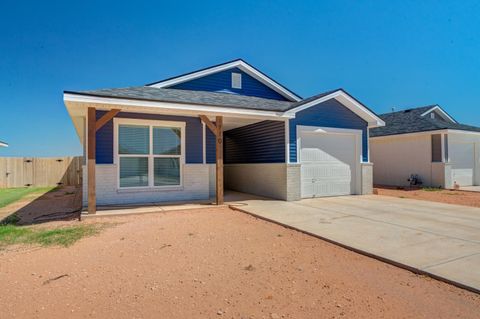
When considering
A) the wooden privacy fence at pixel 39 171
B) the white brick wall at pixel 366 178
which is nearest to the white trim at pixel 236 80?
the white brick wall at pixel 366 178

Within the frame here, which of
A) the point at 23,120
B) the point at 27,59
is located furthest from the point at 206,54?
the point at 23,120

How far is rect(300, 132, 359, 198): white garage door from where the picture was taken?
33.7 feet

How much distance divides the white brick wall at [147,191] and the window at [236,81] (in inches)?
193

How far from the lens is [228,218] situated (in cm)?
705

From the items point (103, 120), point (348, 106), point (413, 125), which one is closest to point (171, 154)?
point (103, 120)

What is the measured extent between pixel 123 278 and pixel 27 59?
15254 millimetres

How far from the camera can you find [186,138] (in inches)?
388

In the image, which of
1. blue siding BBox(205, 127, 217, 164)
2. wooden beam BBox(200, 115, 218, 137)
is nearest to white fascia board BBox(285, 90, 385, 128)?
wooden beam BBox(200, 115, 218, 137)

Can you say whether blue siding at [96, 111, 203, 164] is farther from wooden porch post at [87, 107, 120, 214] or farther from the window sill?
wooden porch post at [87, 107, 120, 214]

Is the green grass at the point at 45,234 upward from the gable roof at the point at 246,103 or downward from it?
downward

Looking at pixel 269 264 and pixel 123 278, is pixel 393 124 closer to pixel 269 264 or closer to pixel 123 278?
pixel 269 264

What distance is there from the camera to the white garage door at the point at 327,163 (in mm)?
10273

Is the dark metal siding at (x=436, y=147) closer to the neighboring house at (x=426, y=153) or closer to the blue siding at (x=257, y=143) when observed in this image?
the neighboring house at (x=426, y=153)

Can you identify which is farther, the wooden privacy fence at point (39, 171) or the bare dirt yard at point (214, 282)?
the wooden privacy fence at point (39, 171)
